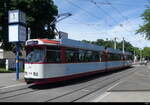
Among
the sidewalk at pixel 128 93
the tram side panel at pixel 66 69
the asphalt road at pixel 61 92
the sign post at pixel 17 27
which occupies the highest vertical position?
the sign post at pixel 17 27

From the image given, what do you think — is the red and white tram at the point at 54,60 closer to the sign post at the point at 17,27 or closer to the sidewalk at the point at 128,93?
the sidewalk at the point at 128,93

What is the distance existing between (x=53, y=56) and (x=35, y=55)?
105 cm

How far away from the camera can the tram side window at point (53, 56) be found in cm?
1445

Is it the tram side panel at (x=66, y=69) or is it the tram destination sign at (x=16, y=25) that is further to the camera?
the tram destination sign at (x=16, y=25)

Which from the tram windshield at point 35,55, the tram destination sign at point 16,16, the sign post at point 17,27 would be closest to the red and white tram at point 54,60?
the tram windshield at point 35,55

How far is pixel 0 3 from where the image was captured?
1296 inches

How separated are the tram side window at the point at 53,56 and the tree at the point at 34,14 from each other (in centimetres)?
Answer: 1956

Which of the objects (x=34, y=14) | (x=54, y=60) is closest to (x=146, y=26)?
(x=34, y=14)

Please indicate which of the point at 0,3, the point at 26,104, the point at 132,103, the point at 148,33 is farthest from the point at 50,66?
the point at 148,33

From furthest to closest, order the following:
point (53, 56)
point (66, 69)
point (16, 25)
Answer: point (16, 25) → point (66, 69) → point (53, 56)

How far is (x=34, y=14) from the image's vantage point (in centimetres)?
3528

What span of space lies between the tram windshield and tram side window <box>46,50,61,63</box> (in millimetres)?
365

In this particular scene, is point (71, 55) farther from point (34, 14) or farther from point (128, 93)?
point (34, 14)

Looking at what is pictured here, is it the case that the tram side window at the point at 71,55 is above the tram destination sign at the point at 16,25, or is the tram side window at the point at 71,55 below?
below
